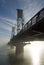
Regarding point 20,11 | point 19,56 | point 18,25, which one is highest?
point 20,11

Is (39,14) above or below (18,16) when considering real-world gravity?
below

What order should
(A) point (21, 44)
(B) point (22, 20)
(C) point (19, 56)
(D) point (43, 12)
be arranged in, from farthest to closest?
(B) point (22, 20) < (C) point (19, 56) < (A) point (21, 44) < (D) point (43, 12)

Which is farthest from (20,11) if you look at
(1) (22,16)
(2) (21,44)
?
(2) (21,44)

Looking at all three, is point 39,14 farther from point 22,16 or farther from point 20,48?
point 22,16

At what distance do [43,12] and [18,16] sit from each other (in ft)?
216

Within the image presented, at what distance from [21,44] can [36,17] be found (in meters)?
45.2

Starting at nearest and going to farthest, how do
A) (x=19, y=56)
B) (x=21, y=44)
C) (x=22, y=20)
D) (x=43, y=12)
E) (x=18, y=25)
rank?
(x=43, y=12) < (x=21, y=44) < (x=19, y=56) < (x=22, y=20) < (x=18, y=25)

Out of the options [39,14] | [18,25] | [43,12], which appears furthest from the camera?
[18,25]

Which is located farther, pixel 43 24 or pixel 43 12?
pixel 43 24

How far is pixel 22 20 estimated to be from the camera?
8181cm

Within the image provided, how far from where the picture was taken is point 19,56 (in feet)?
235

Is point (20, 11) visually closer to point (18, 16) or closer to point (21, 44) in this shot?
point (18, 16)

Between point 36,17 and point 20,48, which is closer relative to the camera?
point 36,17

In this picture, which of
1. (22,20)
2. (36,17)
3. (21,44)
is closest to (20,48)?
(21,44)
